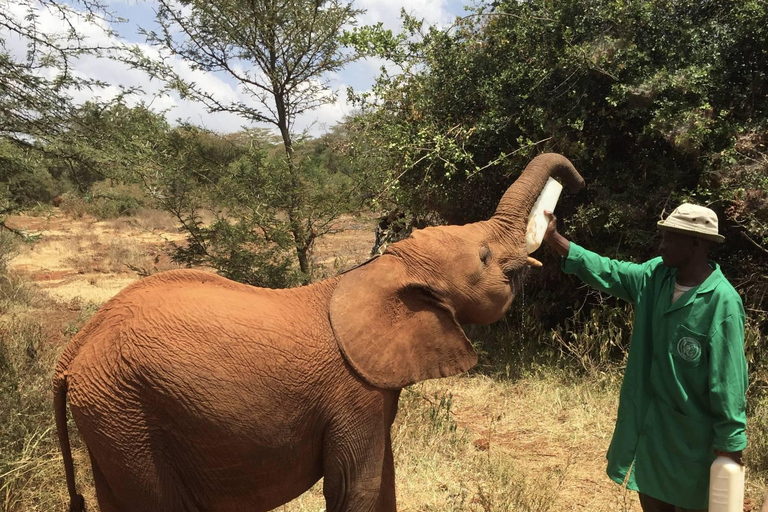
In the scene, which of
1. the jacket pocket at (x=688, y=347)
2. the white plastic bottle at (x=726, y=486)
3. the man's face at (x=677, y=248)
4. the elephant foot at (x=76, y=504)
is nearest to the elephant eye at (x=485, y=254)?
the man's face at (x=677, y=248)

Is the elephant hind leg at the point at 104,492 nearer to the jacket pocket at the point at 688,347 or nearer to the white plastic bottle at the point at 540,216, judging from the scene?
the white plastic bottle at the point at 540,216

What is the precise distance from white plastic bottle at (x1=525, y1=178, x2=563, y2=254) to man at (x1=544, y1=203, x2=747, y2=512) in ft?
1.87

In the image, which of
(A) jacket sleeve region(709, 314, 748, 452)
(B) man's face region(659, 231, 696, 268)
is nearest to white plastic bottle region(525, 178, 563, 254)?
(B) man's face region(659, 231, 696, 268)

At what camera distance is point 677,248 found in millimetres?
2523

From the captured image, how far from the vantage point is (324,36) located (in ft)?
25.3

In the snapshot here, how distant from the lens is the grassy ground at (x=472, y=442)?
382 centimetres

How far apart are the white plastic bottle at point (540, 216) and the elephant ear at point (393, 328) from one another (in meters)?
0.65

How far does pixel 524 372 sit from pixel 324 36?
5.40 meters

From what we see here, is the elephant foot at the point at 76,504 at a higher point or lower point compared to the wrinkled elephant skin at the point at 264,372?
lower

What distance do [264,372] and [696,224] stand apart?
206 centimetres

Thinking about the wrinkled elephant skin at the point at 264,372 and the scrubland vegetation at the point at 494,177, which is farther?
the scrubland vegetation at the point at 494,177

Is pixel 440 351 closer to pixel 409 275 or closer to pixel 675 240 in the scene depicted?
pixel 409 275

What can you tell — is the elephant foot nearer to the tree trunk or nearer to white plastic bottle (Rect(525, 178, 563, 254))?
white plastic bottle (Rect(525, 178, 563, 254))

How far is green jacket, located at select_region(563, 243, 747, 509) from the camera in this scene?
91.5 inches
